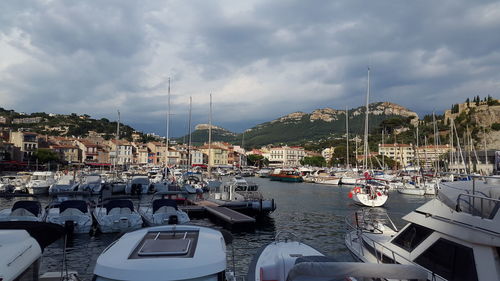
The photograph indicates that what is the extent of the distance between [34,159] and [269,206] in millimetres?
89228

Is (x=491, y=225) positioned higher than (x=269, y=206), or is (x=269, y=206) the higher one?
(x=491, y=225)

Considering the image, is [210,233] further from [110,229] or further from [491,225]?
[110,229]

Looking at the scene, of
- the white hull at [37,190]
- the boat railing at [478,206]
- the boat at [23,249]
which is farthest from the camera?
the white hull at [37,190]

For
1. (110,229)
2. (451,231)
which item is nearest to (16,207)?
(110,229)

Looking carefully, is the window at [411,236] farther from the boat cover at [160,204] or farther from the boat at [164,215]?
the boat cover at [160,204]

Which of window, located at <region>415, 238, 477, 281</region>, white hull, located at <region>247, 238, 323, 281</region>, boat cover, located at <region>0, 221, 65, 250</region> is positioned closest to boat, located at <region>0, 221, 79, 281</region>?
boat cover, located at <region>0, 221, 65, 250</region>

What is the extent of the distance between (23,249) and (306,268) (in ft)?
15.5

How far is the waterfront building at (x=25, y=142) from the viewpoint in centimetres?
10347

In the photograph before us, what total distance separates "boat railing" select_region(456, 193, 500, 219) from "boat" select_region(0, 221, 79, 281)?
832 centimetres

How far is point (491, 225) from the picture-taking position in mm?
6809

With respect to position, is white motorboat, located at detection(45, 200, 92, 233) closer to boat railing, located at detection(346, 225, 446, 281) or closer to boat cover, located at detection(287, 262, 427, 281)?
boat railing, located at detection(346, 225, 446, 281)

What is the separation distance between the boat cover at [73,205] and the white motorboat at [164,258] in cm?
1580

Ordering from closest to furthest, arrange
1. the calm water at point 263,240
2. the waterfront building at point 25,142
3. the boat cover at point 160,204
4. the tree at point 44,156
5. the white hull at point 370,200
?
1. the calm water at point 263,240
2. the boat cover at point 160,204
3. the white hull at point 370,200
4. the tree at point 44,156
5. the waterfront building at point 25,142

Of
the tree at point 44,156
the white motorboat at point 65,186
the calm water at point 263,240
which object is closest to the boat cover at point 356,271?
the calm water at point 263,240
